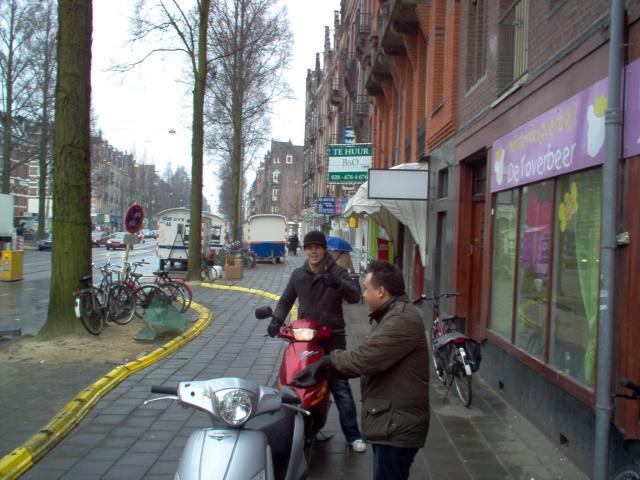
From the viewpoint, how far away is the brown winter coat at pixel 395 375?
121 inches

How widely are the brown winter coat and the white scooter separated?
19.5 inches

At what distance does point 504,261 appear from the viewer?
7.46 m

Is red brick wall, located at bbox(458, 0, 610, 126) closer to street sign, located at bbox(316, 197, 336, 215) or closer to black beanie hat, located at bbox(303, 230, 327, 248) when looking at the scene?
black beanie hat, located at bbox(303, 230, 327, 248)

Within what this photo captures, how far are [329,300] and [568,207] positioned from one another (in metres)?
2.33

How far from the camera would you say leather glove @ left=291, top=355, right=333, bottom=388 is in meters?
3.32

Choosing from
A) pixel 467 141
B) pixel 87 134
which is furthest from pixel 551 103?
pixel 87 134

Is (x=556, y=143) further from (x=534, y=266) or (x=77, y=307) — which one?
(x=77, y=307)

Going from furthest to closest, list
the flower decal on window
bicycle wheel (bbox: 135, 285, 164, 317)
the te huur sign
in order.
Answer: the te huur sign
bicycle wheel (bbox: 135, 285, 164, 317)
the flower decal on window

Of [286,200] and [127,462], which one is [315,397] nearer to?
[127,462]

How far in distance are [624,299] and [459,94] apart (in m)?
6.53

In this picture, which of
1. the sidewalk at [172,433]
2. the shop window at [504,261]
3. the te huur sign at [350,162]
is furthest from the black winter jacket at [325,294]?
the te huur sign at [350,162]

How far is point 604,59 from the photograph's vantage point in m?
4.54

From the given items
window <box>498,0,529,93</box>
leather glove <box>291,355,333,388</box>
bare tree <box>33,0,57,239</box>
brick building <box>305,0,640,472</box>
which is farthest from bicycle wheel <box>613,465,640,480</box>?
bare tree <box>33,0,57,239</box>

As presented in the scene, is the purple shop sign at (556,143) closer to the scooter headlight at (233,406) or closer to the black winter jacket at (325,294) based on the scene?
the black winter jacket at (325,294)
